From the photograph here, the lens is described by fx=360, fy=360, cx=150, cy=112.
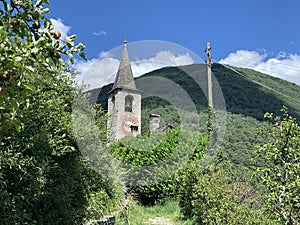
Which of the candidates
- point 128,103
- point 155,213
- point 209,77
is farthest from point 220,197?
point 128,103

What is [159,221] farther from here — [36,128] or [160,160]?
[36,128]

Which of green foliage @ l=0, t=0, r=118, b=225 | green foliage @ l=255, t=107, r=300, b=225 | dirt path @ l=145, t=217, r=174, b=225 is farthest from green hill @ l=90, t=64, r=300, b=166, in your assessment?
green foliage @ l=255, t=107, r=300, b=225

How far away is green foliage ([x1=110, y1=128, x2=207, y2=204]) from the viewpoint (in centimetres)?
1286

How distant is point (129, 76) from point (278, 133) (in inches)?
933

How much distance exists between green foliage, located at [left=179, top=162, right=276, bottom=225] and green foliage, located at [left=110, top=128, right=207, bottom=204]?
93 cm

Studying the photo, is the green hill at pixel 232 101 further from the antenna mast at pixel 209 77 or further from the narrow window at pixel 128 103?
the narrow window at pixel 128 103

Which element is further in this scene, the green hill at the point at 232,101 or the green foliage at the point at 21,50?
the green hill at the point at 232,101

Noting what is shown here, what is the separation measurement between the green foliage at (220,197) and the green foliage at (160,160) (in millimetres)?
934

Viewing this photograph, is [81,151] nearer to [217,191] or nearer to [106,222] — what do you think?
[106,222]

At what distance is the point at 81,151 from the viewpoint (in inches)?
243

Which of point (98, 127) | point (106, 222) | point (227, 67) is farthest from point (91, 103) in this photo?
point (227, 67)

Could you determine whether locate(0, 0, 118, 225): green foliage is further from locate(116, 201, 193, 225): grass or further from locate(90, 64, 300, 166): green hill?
locate(90, 64, 300, 166): green hill

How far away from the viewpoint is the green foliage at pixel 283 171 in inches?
148

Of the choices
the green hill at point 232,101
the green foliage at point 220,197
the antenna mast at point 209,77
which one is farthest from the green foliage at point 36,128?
the antenna mast at point 209,77
